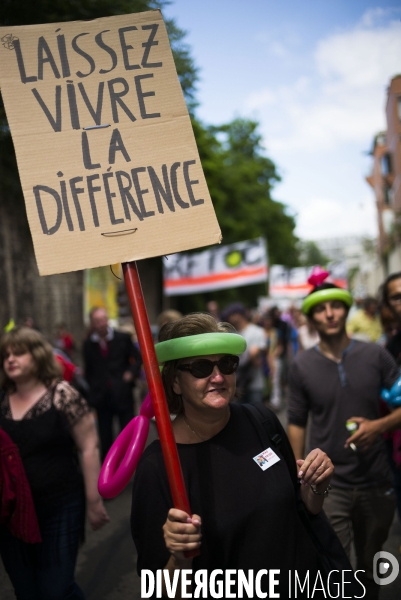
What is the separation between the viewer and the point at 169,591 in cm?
206

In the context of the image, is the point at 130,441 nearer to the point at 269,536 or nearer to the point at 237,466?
the point at 237,466

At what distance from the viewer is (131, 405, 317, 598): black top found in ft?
7.10

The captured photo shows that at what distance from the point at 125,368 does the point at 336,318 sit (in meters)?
4.50

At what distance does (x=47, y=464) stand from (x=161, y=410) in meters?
1.43

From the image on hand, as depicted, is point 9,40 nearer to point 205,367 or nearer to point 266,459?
point 205,367

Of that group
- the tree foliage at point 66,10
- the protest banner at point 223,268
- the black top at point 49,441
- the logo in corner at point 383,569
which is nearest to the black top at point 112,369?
the tree foliage at point 66,10

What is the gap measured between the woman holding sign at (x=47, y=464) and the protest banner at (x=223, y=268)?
12.5 metres

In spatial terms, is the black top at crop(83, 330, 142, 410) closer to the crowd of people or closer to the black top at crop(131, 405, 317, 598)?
the crowd of people

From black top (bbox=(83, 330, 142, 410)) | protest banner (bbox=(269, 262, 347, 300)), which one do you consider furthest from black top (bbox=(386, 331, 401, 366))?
protest banner (bbox=(269, 262, 347, 300))

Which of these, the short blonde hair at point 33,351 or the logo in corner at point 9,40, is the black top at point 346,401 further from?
the logo in corner at point 9,40

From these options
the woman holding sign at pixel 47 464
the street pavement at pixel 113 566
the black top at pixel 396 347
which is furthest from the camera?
the black top at pixel 396 347

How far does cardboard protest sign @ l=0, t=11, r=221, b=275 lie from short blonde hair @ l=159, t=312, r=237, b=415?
13.0 inches

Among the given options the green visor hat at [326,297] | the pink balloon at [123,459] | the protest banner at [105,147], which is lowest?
the pink balloon at [123,459]

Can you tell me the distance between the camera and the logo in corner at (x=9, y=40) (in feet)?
7.44
